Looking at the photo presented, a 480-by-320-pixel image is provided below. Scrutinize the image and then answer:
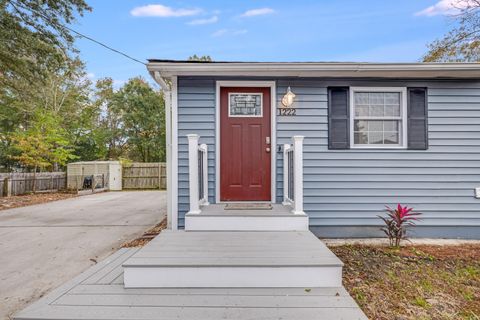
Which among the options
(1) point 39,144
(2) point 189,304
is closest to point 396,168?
(2) point 189,304

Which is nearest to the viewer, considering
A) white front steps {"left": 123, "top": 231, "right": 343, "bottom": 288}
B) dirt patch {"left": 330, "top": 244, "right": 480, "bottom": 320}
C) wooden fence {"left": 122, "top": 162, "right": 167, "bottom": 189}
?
dirt patch {"left": 330, "top": 244, "right": 480, "bottom": 320}

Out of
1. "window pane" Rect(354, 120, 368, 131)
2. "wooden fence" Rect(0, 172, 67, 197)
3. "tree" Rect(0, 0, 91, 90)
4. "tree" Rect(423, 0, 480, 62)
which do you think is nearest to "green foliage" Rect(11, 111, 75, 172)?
"wooden fence" Rect(0, 172, 67, 197)

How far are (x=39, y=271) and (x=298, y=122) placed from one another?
384 cm

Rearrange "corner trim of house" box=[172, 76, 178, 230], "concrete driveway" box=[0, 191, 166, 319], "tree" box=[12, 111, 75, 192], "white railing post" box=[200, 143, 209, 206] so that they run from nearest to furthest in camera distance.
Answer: "concrete driveway" box=[0, 191, 166, 319], "white railing post" box=[200, 143, 209, 206], "corner trim of house" box=[172, 76, 178, 230], "tree" box=[12, 111, 75, 192]

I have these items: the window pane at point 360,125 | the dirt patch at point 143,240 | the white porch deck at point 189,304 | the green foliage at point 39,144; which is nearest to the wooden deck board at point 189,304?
the white porch deck at point 189,304

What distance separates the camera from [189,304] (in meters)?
2.13

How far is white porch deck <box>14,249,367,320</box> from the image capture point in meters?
1.96

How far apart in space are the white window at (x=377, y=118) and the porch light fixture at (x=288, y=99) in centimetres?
94

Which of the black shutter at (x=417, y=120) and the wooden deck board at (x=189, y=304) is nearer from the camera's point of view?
the wooden deck board at (x=189, y=304)

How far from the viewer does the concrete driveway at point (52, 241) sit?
2869 mm

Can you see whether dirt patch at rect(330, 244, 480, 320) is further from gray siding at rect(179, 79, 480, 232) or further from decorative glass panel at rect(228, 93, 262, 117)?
decorative glass panel at rect(228, 93, 262, 117)

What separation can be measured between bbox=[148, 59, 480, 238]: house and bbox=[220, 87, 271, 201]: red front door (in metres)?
0.02

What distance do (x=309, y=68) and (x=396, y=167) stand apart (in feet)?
6.80

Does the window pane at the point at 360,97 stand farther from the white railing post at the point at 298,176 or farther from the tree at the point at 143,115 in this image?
the tree at the point at 143,115
